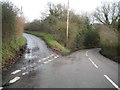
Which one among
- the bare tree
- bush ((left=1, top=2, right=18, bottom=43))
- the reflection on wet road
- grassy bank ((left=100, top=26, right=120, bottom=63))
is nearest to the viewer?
the reflection on wet road

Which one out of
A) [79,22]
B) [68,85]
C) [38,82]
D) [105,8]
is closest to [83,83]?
→ [68,85]

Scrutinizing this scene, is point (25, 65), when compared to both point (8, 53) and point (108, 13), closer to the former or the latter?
point (8, 53)

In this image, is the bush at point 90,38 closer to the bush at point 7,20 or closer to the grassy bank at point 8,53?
the grassy bank at point 8,53

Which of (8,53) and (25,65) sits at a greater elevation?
Result: (8,53)

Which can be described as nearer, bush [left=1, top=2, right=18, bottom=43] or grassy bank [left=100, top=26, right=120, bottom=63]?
bush [left=1, top=2, right=18, bottom=43]

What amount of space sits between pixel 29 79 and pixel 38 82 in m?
0.80

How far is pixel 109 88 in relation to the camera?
9.14 m

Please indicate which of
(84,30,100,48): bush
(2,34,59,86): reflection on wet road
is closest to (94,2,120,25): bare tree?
(84,30,100,48): bush

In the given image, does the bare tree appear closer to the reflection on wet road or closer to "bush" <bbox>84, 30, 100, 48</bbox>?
"bush" <bbox>84, 30, 100, 48</bbox>

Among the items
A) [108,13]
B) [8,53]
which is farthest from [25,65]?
[108,13]

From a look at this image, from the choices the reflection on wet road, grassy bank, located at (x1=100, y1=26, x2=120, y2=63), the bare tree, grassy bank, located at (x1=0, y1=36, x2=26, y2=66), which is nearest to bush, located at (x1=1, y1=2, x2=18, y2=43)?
grassy bank, located at (x1=0, y1=36, x2=26, y2=66)

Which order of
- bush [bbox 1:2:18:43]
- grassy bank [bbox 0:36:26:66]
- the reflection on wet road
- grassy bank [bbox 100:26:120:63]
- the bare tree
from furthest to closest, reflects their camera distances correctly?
the bare tree
grassy bank [bbox 100:26:120:63]
bush [bbox 1:2:18:43]
grassy bank [bbox 0:36:26:66]
the reflection on wet road

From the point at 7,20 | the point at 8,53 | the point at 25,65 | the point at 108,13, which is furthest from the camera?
the point at 108,13

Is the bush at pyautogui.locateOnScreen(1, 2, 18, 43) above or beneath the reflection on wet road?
above
